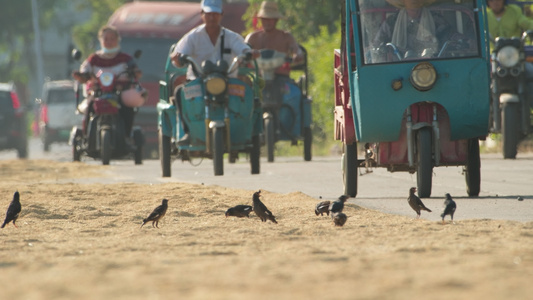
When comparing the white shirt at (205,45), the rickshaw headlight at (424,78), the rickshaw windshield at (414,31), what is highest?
the white shirt at (205,45)

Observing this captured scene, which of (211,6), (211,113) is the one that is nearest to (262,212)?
(211,113)

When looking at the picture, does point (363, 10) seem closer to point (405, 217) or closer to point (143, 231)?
point (405, 217)

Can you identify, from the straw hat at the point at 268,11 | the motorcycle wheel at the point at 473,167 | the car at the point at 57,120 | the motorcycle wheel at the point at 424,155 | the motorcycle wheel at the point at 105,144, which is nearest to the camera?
the motorcycle wheel at the point at 424,155

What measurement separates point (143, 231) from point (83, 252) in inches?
57.1

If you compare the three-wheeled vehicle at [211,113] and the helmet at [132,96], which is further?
the helmet at [132,96]

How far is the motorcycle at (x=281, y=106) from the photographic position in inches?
756

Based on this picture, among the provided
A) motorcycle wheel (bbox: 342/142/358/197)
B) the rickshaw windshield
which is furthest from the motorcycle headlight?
the rickshaw windshield

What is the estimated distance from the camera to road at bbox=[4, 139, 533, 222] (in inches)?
427

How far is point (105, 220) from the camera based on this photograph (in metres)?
10.5

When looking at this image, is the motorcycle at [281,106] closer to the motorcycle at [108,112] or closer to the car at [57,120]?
the motorcycle at [108,112]

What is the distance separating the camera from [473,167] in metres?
11.7

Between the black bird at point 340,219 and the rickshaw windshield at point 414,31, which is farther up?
the rickshaw windshield at point 414,31

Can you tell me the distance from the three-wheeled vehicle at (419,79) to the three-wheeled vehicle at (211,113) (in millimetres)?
3434

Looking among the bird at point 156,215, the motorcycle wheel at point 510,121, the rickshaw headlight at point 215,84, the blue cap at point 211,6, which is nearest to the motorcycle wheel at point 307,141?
the motorcycle wheel at point 510,121
